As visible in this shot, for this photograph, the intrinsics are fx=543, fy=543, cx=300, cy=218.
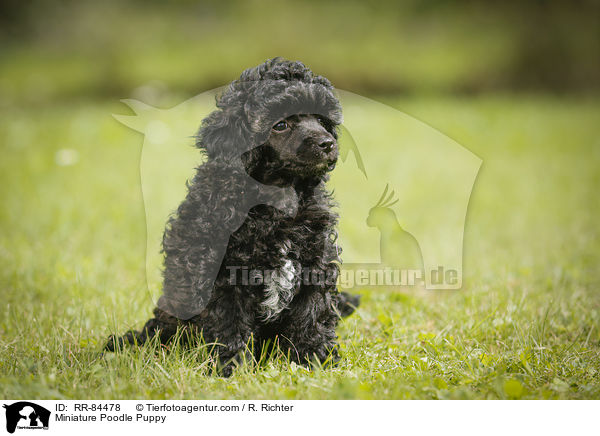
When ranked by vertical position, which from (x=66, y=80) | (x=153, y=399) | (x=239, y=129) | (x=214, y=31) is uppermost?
(x=214, y=31)

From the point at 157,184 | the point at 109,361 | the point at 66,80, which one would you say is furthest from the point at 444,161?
the point at 66,80

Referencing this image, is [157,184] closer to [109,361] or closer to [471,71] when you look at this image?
[109,361]

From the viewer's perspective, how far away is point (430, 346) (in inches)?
118

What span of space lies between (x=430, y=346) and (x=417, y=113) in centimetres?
698

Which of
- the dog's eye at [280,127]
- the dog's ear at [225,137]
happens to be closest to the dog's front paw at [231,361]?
the dog's ear at [225,137]

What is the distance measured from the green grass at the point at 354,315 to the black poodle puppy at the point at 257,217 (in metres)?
0.25

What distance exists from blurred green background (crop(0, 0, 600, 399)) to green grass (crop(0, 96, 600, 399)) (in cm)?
2

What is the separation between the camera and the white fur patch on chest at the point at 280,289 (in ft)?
8.23

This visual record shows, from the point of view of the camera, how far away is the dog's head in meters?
2.48

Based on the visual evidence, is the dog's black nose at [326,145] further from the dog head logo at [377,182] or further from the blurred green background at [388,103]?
the blurred green background at [388,103]

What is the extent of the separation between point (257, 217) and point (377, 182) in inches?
82.4
